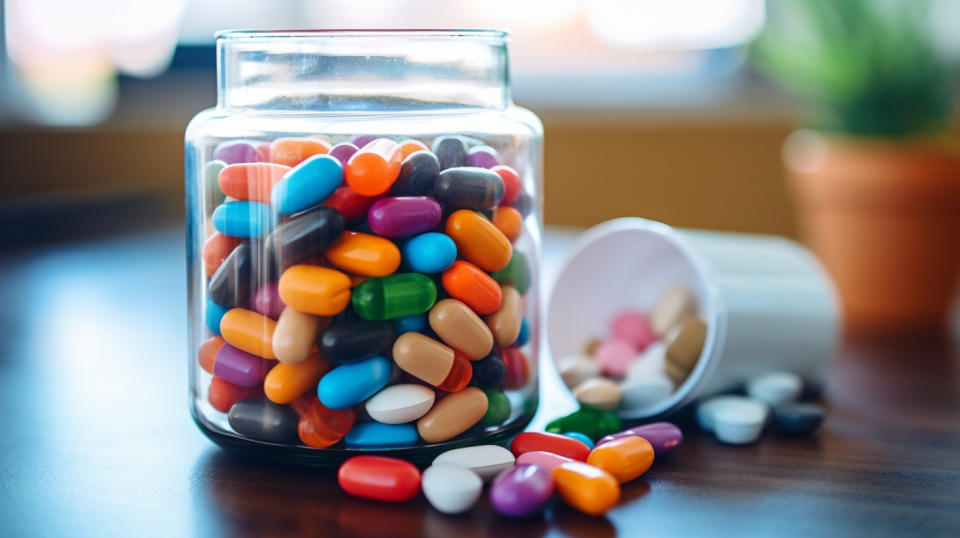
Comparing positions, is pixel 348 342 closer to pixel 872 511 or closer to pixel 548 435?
Answer: pixel 548 435

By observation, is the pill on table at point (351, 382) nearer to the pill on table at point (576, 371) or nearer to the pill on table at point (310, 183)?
the pill on table at point (310, 183)

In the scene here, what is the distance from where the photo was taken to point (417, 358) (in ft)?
2.02

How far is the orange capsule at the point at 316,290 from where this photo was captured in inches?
23.7

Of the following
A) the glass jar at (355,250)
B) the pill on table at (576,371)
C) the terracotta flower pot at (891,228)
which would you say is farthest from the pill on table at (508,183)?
the terracotta flower pot at (891,228)

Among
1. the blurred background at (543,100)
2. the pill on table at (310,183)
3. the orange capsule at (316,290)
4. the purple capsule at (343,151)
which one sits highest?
the purple capsule at (343,151)

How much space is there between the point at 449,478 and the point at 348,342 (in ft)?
0.35

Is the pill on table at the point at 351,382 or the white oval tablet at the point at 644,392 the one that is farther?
the white oval tablet at the point at 644,392

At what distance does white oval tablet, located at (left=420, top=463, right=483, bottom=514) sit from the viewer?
57 centimetres

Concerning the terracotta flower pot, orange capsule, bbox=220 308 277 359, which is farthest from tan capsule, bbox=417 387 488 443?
the terracotta flower pot

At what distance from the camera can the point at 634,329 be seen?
0.92 meters

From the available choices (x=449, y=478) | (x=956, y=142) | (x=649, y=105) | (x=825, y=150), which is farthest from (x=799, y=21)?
(x=449, y=478)

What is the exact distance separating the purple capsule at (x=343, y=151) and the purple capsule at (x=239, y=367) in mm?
147

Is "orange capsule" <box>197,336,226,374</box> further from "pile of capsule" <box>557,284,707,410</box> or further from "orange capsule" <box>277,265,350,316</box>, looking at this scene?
"pile of capsule" <box>557,284,707,410</box>

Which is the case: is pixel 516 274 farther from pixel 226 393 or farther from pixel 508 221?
pixel 226 393
